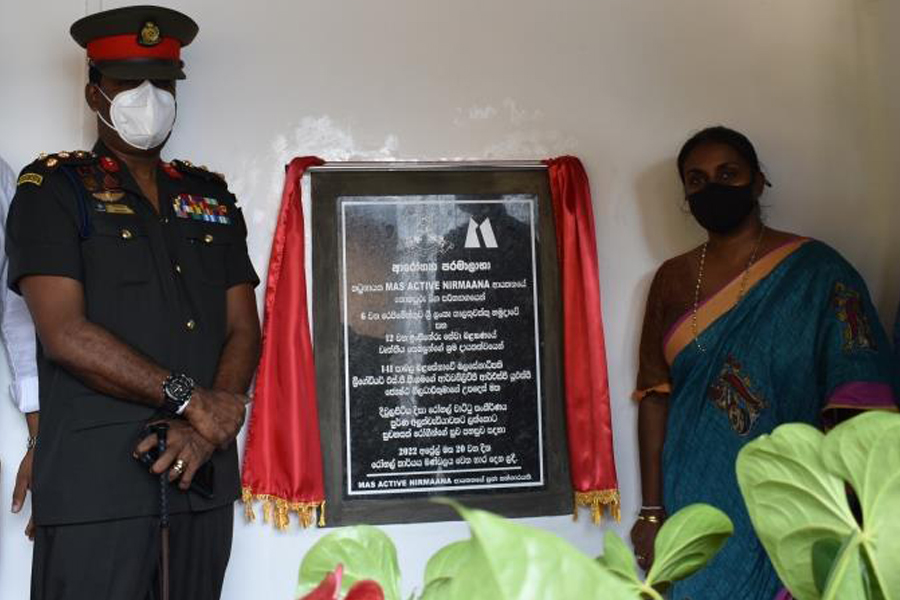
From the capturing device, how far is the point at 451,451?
287 centimetres

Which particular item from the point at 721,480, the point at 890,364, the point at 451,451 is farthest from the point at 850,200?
the point at 451,451

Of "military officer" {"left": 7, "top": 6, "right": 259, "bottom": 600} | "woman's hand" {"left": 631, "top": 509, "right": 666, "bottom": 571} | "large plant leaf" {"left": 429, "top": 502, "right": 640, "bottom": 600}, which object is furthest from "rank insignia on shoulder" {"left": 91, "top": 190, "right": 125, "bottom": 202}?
"large plant leaf" {"left": 429, "top": 502, "right": 640, "bottom": 600}

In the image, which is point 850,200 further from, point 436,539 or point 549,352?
point 436,539

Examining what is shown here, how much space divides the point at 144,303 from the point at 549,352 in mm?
1147

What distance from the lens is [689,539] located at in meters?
0.67

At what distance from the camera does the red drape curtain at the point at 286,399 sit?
8.96ft

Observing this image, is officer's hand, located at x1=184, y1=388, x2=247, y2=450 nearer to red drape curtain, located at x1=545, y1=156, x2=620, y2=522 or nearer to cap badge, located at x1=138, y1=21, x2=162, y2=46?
cap badge, located at x1=138, y1=21, x2=162, y2=46

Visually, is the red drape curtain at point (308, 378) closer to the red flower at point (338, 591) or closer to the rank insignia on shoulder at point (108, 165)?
the rank insignia on shoulder at point (108, 165)

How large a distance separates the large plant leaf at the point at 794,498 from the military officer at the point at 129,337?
1800 millimetres

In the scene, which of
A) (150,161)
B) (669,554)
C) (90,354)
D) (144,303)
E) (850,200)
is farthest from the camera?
(850,200)

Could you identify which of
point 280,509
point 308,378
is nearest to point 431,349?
point 308,378

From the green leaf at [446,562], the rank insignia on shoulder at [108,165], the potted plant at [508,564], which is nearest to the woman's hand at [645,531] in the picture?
the rank insignia on shoulder at [108,165]

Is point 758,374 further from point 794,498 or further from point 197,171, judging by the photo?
point 794,498

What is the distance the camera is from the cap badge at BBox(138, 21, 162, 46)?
2.47 meters
